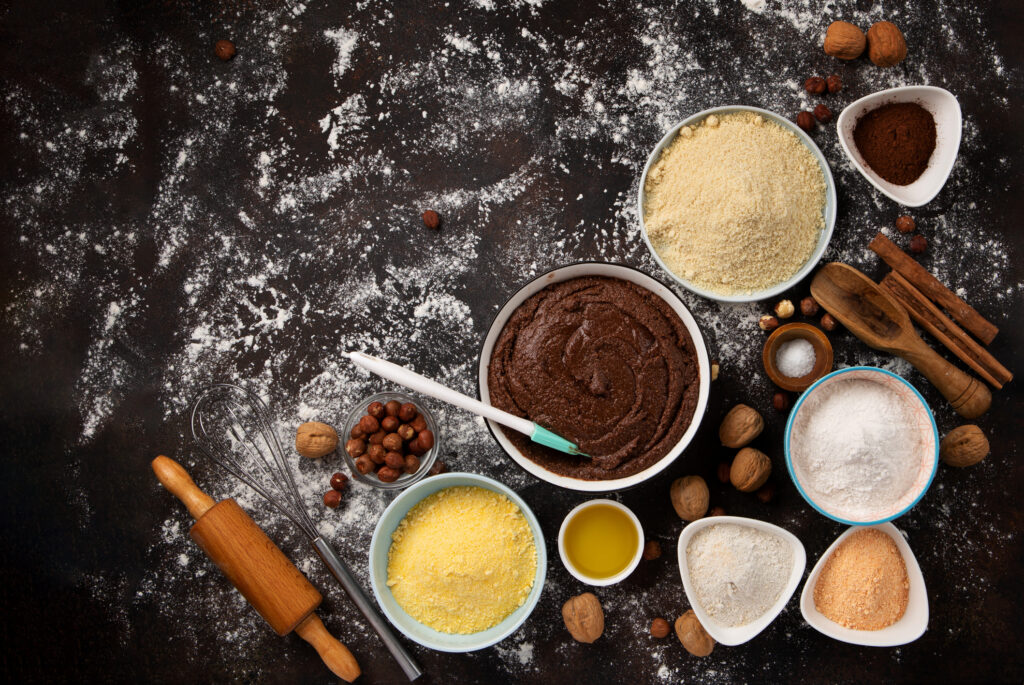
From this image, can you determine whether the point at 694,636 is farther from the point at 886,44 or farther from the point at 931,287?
the point at 886,44

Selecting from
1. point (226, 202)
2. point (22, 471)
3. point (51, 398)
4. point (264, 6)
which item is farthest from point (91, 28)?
Result: point (22, 471)

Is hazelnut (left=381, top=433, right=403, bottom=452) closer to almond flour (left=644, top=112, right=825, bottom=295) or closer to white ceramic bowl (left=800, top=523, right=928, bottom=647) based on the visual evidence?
almond flour (left=644, top=112, right=825, bottom=295)

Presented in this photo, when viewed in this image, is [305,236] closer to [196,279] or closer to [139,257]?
[196,279]

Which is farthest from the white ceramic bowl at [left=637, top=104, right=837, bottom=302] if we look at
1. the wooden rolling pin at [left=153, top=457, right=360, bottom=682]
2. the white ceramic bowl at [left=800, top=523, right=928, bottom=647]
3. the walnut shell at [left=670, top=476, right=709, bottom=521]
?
the wooden rolling pin at [left=153, top=457, right=360, bottom=682]

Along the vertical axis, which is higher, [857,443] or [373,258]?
[373,258]

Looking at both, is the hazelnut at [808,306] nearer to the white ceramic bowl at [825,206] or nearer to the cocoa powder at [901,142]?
the white ceramic bowl at [825,206]

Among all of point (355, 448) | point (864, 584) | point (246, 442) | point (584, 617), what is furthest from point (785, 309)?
point (246, 442)
